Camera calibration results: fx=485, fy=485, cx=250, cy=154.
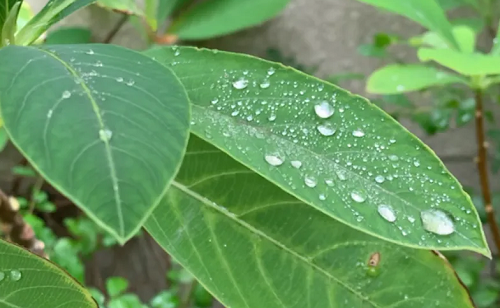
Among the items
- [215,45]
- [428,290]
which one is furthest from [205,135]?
[215,45]

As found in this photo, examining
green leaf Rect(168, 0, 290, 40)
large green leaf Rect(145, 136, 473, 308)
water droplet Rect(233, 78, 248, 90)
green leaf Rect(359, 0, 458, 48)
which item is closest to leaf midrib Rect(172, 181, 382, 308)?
large green leaf Rect(145, 136, 473, 308)

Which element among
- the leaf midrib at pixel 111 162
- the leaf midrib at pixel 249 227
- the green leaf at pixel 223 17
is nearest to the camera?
the leaf midrib at pixel 111 162

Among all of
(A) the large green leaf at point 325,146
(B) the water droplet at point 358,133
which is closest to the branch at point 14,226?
(A) the large green leaf at point 325,146

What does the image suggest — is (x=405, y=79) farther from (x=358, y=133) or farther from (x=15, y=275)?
(x=15, y=275)

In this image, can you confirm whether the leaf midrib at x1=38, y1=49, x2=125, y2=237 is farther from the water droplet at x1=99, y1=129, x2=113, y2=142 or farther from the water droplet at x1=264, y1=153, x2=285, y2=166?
the water droplet at x1=264, y1=153, x2=285, y2=166

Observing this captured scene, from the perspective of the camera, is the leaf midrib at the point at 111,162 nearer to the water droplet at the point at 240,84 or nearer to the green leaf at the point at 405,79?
the water droplet at the point at 240,84

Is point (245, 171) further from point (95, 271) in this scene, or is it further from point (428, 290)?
point (95, 271)

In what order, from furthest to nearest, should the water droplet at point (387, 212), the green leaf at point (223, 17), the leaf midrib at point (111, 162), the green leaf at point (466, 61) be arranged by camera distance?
1. the green leaf at point (223, 17)
2. the green leaf at point (466, 61)
3. the water droplet at point (387, 212)
4. the leaf midrib at point (111, 162)
